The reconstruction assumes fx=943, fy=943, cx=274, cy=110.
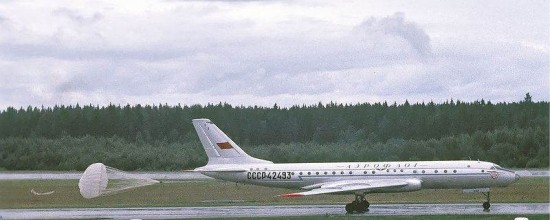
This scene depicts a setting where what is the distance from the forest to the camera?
79562 millimetres

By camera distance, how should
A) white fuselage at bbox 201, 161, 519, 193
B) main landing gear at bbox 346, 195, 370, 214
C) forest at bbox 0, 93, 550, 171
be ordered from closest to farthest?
main landing gear at bbox 346, 195, 370, 214, white fuselage at bbox 201, 161, 519, 193, forest at bbox 0, 93, 550, 171

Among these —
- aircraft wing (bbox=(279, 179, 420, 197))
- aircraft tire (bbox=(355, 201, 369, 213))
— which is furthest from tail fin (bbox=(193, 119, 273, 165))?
aircraft tire (bbox=(355, 201, 369, 213))

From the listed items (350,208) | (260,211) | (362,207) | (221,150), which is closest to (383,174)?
(362,207)

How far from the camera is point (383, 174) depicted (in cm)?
4772

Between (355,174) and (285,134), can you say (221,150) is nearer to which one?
(355,174)

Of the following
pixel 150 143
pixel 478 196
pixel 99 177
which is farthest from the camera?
pixel 150 143

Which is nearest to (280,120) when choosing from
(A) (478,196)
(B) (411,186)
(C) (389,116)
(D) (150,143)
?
(C) (389,116)

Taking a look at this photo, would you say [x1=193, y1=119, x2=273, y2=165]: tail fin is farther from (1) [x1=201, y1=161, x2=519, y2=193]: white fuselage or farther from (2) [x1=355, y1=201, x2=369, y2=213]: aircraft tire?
(2) [x1=355, y1=201, x2=369, y2=213]: aircraft tire

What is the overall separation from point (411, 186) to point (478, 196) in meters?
10.5

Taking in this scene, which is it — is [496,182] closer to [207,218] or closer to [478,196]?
[478,196]

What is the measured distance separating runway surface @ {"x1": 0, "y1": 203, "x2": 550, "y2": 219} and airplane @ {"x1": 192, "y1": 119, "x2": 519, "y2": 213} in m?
1.01

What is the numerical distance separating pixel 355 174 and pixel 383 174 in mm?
1454

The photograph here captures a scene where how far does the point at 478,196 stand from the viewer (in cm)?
5581

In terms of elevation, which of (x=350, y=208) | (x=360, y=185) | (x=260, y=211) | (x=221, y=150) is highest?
(x=221, y=150)
